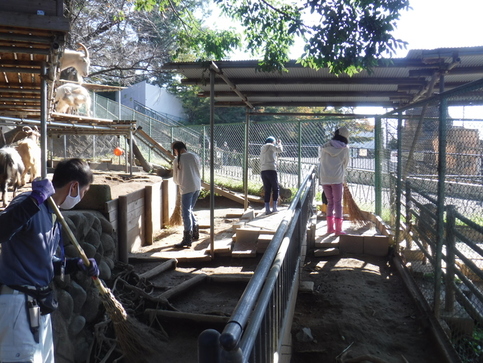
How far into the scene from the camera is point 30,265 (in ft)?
8.55

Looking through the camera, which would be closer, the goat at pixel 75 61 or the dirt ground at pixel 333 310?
the dirt ground at pixel 333 310

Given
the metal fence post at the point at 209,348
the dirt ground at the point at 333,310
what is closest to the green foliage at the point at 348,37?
the dirt ground at the point at 333,310

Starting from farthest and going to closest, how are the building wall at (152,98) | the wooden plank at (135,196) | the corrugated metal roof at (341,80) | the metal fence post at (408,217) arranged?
the building wall at (152,98) < the wooden plank at (135,196) < the corrugated metal roof at (341,80) < the metal fence post at (408,217)

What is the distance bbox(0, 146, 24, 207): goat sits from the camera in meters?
7.57

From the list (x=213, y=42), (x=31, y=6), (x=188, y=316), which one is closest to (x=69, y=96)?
(x=213, y=42)

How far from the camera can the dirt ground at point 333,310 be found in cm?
416

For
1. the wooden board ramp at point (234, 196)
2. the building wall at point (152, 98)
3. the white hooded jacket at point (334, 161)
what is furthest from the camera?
the building wall at point (152, 98)

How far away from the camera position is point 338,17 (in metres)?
7.18

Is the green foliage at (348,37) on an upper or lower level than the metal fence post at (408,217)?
upper

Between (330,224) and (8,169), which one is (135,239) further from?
(330,224)

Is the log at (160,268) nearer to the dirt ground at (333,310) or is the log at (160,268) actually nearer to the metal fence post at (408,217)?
the dirt ground at (333,310)

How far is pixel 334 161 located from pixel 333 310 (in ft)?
9.29

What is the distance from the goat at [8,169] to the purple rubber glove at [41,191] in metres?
5.66

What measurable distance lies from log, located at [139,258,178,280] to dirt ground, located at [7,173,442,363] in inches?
3.8
